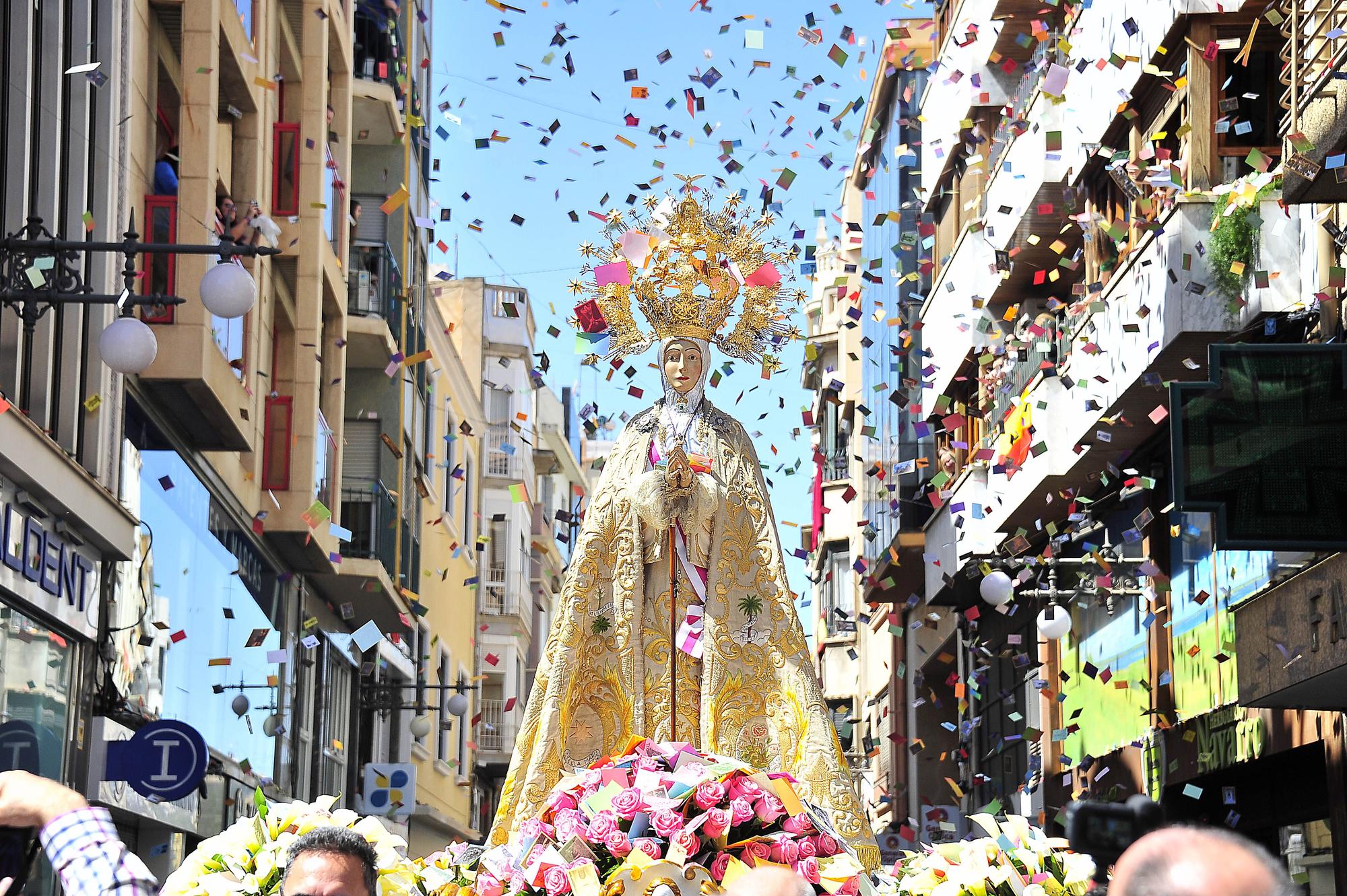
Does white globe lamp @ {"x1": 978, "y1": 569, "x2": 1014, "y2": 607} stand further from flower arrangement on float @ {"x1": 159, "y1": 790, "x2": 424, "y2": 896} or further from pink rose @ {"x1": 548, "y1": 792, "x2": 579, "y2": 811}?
flower arrangement on float @ {"x1": 159, "y1": 790, "x2": 424, "y2": 896}

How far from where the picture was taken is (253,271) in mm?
17922

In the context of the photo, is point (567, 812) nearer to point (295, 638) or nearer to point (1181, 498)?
point (1181, 498)

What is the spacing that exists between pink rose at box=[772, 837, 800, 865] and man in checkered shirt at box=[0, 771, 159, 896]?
2.78 metres

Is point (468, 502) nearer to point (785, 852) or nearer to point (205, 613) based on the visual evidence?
point (205, 613)

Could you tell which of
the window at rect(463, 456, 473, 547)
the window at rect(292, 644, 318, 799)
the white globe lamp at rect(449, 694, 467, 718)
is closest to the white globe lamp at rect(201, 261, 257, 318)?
the window at rect(292, 644, 318, 799)

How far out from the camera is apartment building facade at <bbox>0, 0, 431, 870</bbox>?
13.4 metres

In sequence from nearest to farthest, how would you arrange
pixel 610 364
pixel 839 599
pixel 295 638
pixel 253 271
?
pixel 610 364 → pixel 253 271 → pixel 295 638 → pixel 839 599

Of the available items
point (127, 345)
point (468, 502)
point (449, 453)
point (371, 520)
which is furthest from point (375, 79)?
point (127, 345)

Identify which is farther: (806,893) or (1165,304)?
(1165,304)

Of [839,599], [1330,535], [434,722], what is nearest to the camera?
[1330,535]

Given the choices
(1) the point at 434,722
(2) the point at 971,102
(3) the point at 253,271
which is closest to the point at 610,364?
(3) the point at 253,271

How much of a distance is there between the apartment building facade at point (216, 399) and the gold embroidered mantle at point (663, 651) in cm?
284

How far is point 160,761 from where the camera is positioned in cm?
1391

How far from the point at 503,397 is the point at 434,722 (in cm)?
1538
